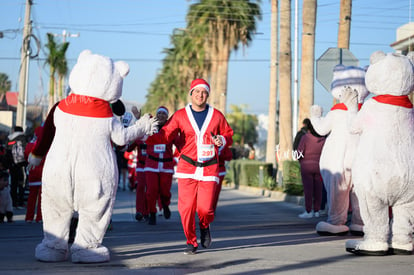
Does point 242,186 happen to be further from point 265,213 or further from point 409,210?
point 409,210

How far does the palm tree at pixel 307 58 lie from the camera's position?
775 inches

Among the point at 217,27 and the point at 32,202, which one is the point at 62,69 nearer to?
the point at 217,27

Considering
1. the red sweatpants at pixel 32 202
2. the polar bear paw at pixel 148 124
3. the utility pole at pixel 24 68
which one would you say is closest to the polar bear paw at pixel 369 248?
the polar bear paw at pixel 148 124

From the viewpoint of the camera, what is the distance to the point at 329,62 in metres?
14.0

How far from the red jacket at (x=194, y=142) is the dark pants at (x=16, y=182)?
8205mm

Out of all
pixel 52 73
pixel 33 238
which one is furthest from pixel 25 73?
pixel 33 238

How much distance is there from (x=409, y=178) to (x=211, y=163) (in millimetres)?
2133

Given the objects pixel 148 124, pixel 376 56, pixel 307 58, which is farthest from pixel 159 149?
pixel 307 58

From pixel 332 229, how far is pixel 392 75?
9.08 feet

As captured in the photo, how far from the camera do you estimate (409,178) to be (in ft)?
24.5

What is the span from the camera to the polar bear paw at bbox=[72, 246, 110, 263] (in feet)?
22.5

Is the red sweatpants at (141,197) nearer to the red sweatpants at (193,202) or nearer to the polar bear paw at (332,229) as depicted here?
the polar bear paw at (332,229)

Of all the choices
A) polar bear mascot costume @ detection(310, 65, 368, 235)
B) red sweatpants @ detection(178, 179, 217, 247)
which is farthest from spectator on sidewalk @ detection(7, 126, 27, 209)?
red sweatpants @ detection(178, 179, 217, 247)

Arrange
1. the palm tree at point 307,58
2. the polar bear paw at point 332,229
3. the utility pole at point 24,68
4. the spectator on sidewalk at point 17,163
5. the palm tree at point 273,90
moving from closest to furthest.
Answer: the polar bear paw at point 332,229 → the spectator on sidewalk at point 17,163 → the palm tree at point 307,58 → the utility pole at point 24,68 → the palm tree at point 273,90
